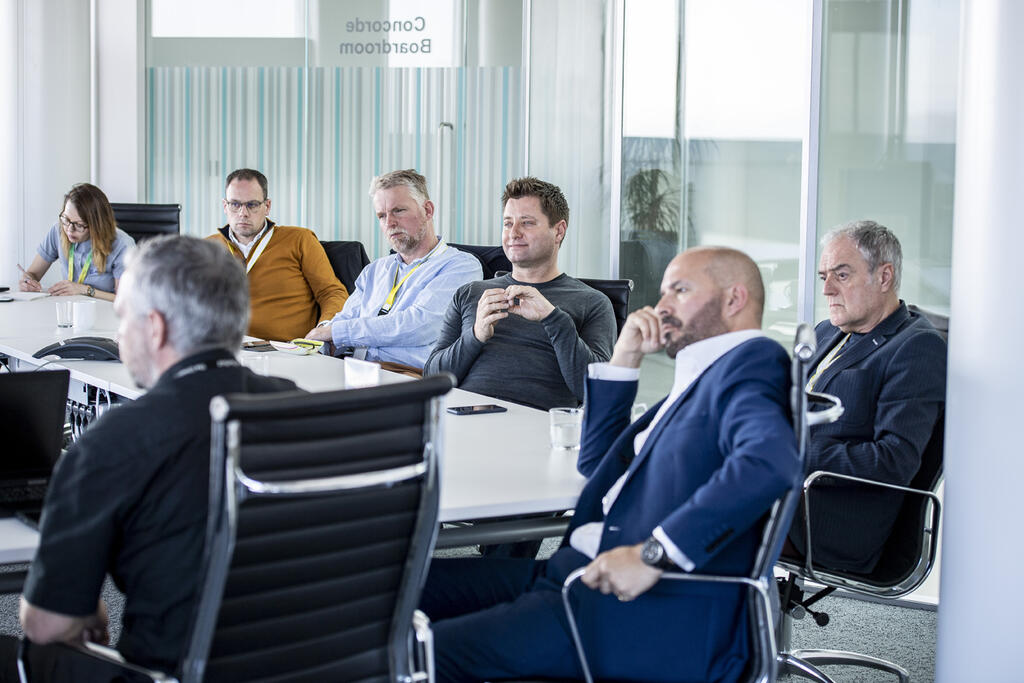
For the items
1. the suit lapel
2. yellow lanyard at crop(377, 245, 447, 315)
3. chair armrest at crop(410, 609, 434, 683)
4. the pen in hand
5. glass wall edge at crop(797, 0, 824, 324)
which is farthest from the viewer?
the pen in hand

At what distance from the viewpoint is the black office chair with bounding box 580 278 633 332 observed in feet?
13.9

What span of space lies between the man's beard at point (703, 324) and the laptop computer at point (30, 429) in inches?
47.6

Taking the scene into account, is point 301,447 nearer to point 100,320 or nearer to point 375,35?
point 100,320

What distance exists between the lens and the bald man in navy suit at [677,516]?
1972 millimetres

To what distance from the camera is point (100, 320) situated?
469 cm

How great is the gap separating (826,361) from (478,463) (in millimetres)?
1258

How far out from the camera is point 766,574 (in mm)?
2055

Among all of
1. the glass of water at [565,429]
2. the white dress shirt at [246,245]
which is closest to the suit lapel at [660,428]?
the glass of water at [565,429]

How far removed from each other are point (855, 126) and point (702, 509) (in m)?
2.66

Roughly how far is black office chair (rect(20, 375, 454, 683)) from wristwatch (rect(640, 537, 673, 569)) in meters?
0.43

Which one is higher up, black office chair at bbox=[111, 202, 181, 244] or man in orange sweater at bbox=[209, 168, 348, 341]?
black office chair at bbox=[111, 202, 181, 244]

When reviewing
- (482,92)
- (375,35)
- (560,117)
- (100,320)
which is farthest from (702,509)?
(375,35)

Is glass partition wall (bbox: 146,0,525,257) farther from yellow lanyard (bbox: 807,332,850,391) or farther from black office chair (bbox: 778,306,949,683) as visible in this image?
black office chair (bbox: 778,306,949,683)

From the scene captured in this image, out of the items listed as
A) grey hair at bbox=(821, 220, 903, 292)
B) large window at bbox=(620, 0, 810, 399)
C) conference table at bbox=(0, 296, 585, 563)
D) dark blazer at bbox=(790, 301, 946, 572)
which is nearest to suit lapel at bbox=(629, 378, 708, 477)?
conference table at bbox=(0, 296, 585, 563)
